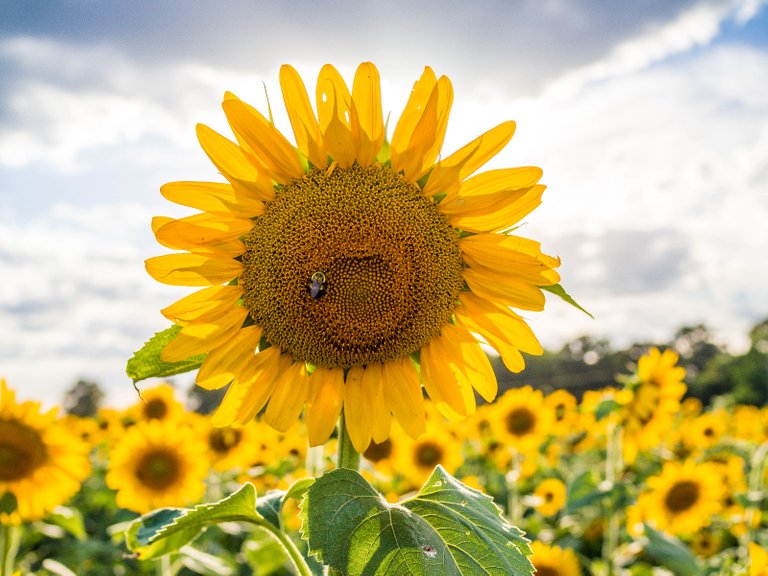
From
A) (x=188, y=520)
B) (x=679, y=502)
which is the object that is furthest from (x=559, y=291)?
(x=679, y=502)

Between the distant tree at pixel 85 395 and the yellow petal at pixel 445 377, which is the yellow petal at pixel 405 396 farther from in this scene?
the distant tree at pixel 85 395

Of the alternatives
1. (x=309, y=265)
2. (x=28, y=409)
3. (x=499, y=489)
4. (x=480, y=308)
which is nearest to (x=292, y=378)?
(x=309, y=265)

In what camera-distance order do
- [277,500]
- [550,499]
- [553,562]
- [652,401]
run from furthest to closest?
[550,499] < [652,401] < [553,562] < [277,500]

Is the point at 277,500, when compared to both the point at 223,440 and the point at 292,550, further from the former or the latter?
the point at 223,440

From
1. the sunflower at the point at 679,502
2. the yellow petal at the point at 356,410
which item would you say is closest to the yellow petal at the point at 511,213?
the yellow petal at the point at 356,410

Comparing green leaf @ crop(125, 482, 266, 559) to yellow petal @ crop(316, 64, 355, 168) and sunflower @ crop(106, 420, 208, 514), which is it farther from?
sunflower @ crop(106, 420, 208, 514)

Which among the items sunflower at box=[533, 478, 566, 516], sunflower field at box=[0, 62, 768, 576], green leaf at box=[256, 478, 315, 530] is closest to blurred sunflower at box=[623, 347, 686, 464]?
sunflower at box=[533, 478, 566, 516]

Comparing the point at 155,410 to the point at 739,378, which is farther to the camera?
the point at 739,378
